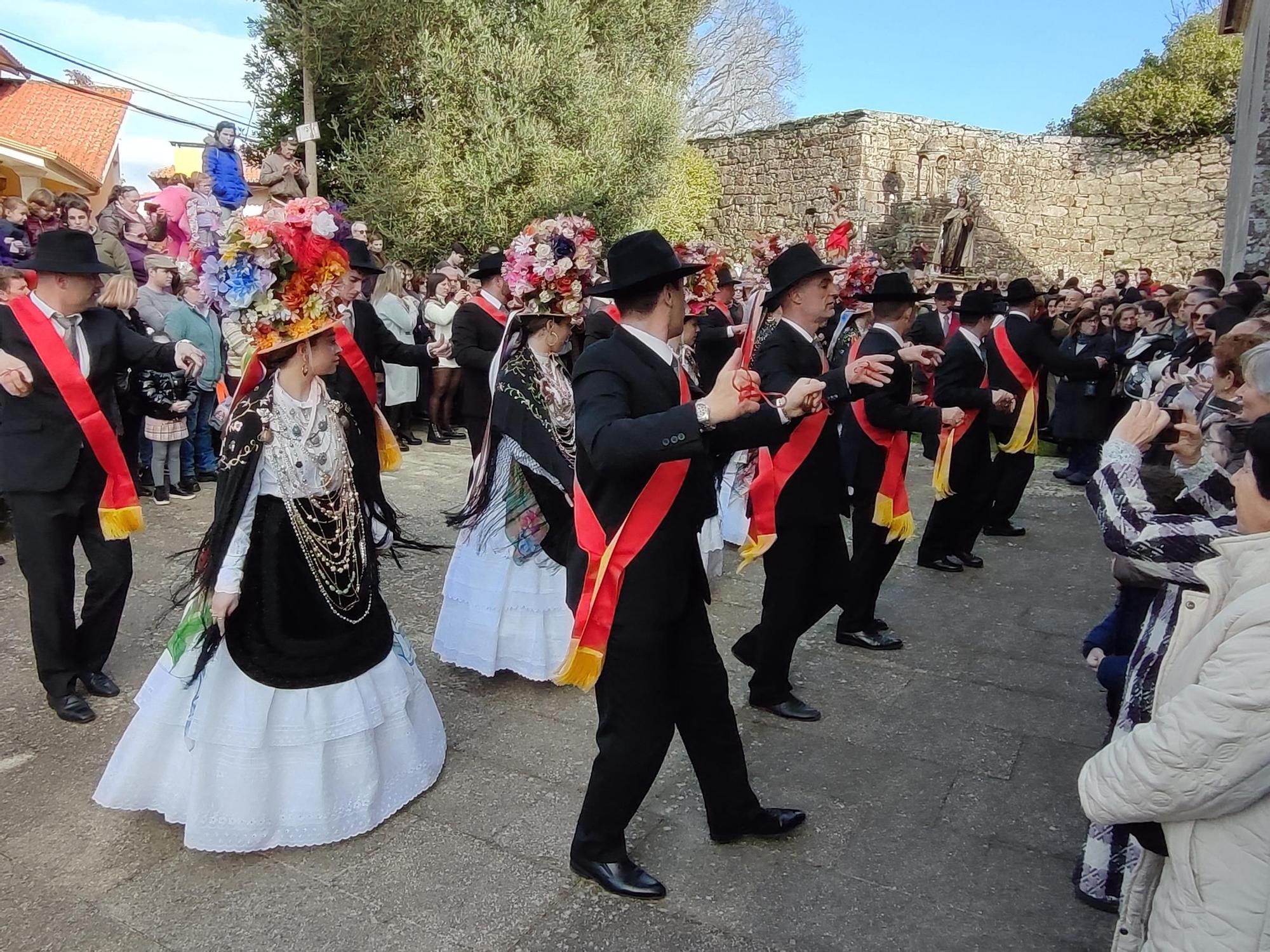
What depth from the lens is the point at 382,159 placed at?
14969mm

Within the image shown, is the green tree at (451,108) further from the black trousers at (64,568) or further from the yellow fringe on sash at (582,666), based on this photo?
the yellow fringe on sash at (582,666)

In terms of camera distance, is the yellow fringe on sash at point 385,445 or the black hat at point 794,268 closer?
the black hat at point 794,268

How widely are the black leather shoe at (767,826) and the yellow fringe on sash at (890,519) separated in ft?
7.09

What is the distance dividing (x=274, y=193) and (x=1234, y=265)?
11108 mm

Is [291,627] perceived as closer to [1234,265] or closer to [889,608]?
[889,608]

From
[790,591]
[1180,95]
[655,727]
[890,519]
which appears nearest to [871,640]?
[890,519]

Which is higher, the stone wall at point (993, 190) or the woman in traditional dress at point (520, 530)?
the stone wall at point (993, 190)

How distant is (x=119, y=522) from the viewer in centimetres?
420

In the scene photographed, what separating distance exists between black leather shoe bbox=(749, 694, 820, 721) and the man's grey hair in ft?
7.66

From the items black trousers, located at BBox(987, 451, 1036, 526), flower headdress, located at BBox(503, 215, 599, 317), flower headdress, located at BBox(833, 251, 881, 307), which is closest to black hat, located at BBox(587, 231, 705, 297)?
flower headdress, located at BBox(503, 215, 599, 317)

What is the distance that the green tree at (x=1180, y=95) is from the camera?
21641mm

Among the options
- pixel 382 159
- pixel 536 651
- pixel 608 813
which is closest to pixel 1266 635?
pixel 608 813

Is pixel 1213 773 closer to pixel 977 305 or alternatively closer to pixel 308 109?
pixel 977 305

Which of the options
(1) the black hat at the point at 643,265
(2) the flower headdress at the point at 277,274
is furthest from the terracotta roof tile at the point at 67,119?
(1) the black hat at the point at 643,265
